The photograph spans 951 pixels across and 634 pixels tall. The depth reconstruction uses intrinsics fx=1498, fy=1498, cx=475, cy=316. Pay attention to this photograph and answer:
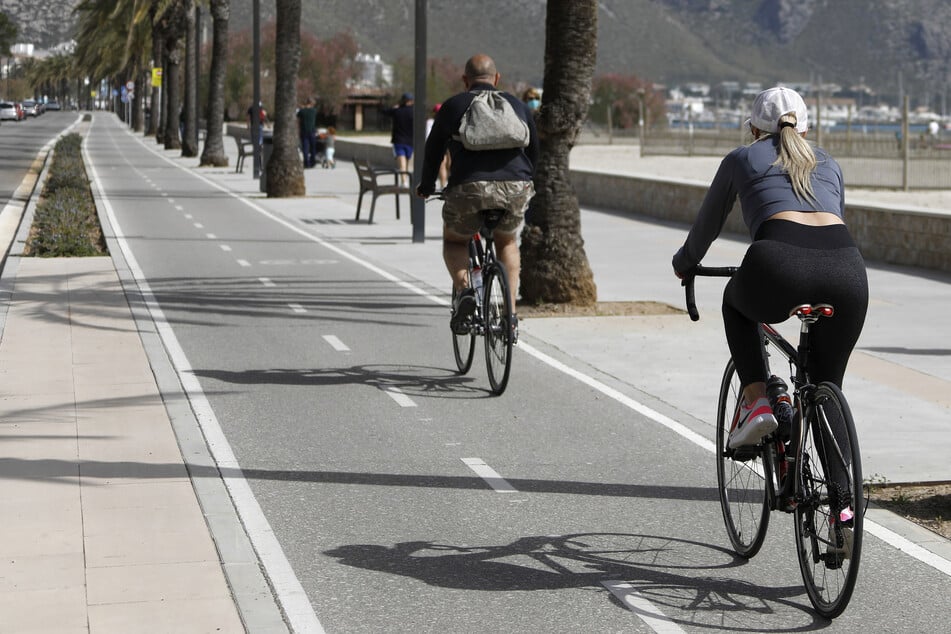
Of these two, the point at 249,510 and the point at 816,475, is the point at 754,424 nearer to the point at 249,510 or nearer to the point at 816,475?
the point at 816,475

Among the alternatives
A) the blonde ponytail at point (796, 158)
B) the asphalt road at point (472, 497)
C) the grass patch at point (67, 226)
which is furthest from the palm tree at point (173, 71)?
the blonde ponytail at point (796, 158)

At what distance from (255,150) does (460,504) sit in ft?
96.3

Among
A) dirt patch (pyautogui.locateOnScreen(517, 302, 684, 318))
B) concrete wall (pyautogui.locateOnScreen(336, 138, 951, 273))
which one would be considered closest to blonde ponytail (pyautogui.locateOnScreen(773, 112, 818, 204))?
dirt patch (pyautogui.locateOnScreen(517, 302, 684, 318))

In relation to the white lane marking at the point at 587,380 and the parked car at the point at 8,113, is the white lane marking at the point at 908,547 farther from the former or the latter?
the parked car at the point at 8,113

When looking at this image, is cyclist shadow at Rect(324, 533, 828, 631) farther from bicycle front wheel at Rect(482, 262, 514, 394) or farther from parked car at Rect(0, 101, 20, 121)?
parked car at Rect(0, 101, 20, 121)

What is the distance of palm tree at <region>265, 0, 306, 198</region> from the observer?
28.0 m

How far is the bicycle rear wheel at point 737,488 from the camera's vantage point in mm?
5473

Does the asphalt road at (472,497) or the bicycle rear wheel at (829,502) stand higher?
the bicycle rear wheel at (829,502)

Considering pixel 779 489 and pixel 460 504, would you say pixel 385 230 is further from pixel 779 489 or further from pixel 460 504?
pixel 779 489

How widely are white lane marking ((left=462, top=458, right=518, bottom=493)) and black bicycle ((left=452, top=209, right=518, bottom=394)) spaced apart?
1.53 meters

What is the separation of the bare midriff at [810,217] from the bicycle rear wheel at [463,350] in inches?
188

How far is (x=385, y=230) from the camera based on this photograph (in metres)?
21.1

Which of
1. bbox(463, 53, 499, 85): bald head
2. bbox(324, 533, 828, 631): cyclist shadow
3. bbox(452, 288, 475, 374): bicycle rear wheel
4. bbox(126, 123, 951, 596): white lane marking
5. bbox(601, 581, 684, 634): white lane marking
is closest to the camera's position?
bbox(601, 581, 684, 634): white lane marking

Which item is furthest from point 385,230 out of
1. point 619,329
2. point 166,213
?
point 619,329
